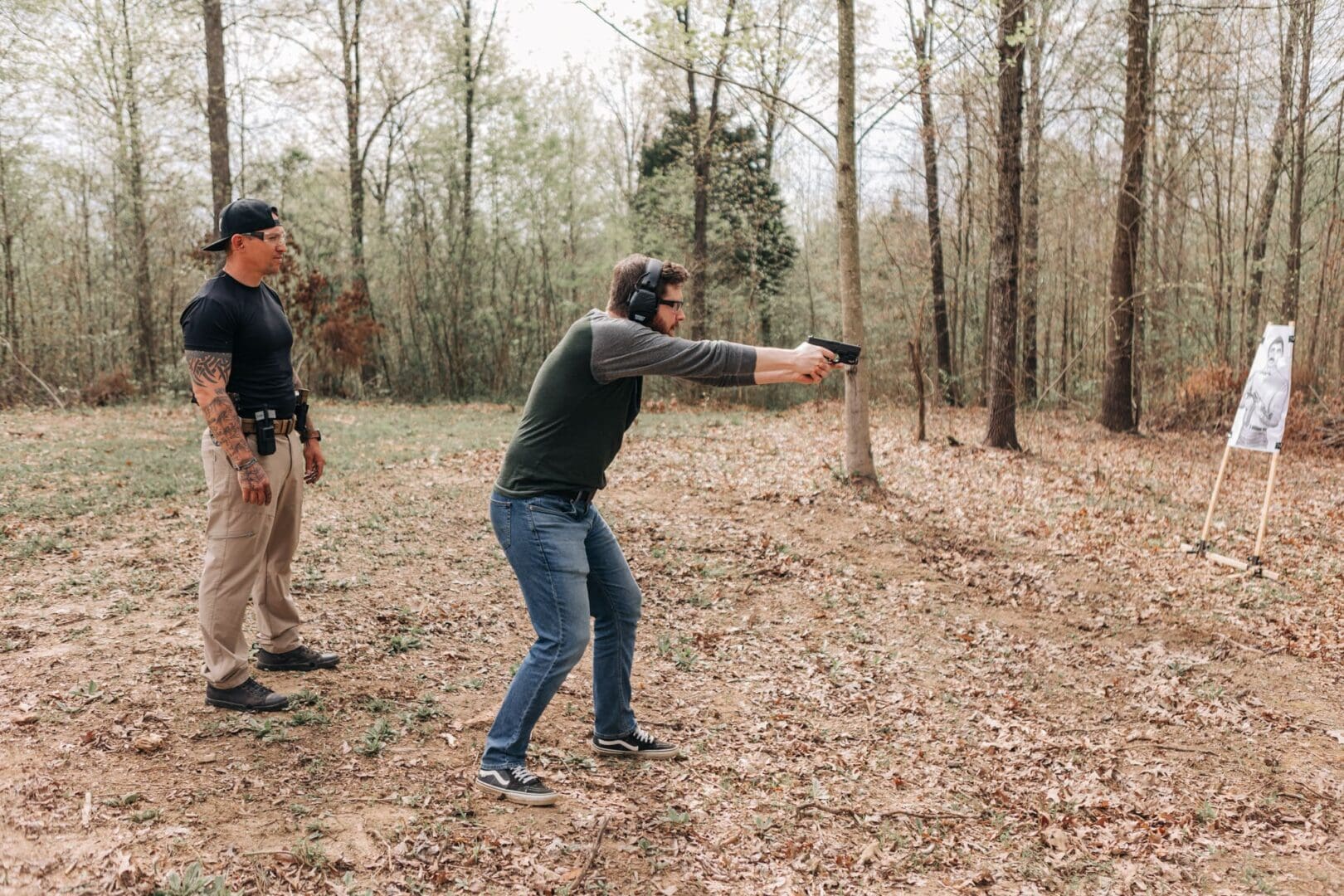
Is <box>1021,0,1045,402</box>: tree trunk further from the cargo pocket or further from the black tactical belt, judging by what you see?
the cargo pocket

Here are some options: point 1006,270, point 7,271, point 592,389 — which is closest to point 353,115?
point 7,271

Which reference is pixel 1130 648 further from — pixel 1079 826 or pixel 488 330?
pixel 488 330

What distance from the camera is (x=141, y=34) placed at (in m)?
20.4

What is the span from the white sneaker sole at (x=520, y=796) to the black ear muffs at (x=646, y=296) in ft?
6.70

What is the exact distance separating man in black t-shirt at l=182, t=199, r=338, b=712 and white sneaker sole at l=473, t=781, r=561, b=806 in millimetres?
1280

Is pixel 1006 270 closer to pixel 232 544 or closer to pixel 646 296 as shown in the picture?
pixel 646 296

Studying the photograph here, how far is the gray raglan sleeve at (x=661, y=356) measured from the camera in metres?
3.39

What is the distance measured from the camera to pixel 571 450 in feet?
12.0

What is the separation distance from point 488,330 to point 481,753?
2113cm

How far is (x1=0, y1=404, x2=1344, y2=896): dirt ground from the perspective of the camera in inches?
141

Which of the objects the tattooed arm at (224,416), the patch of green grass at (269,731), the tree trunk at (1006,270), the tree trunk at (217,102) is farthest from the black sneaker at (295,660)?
the tree trunk at (217,102)

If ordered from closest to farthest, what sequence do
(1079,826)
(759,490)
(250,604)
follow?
(1079,826) → (250,604) → (759,490)

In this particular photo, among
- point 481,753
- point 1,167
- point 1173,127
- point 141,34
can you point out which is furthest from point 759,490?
point 141,34

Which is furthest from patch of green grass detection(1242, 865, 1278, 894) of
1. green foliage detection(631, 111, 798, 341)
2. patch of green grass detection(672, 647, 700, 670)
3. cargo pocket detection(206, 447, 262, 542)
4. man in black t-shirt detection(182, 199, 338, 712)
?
green foliage detection(631, 111, 798, 341)
